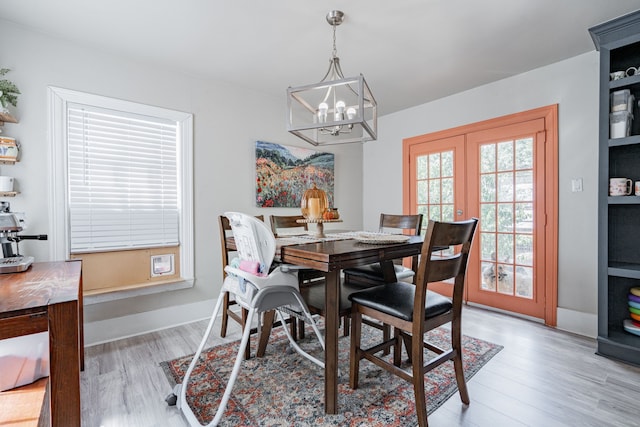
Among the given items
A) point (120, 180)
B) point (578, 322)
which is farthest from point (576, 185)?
point (120, 180)

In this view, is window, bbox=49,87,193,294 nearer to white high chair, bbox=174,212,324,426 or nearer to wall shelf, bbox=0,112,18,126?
wall shelf, bbox=0,112,18,126

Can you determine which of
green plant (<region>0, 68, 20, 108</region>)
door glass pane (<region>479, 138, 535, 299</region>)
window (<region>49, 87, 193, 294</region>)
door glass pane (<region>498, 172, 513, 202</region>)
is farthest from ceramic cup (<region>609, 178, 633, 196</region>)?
green plant (<region>0, 68, 20, 108</region>)

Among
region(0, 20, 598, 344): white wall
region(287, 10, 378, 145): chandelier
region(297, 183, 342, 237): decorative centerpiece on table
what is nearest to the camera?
region(287, 10, 378, 145): chandelier

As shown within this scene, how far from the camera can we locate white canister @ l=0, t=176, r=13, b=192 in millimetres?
1932

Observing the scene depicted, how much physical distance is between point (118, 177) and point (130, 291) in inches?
37.6

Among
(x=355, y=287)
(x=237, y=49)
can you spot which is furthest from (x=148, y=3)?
(x=355, y=287)

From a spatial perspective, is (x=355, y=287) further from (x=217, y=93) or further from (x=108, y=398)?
(x=217, y=93)

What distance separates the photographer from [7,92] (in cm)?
194

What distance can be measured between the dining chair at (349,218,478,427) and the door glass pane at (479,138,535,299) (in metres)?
1.83

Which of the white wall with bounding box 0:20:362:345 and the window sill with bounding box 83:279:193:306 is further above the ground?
the white wall with bounding box 0:20:362:345

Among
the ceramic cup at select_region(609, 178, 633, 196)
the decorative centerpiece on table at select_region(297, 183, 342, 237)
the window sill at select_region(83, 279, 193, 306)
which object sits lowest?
the window sill at select_region(83, 279, 193, 306)

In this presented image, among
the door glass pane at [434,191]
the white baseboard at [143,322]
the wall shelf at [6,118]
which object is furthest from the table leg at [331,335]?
the door glass pane at [434,191]

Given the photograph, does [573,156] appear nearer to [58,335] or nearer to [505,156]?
[505,156]

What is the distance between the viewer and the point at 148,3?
1.89 metres
